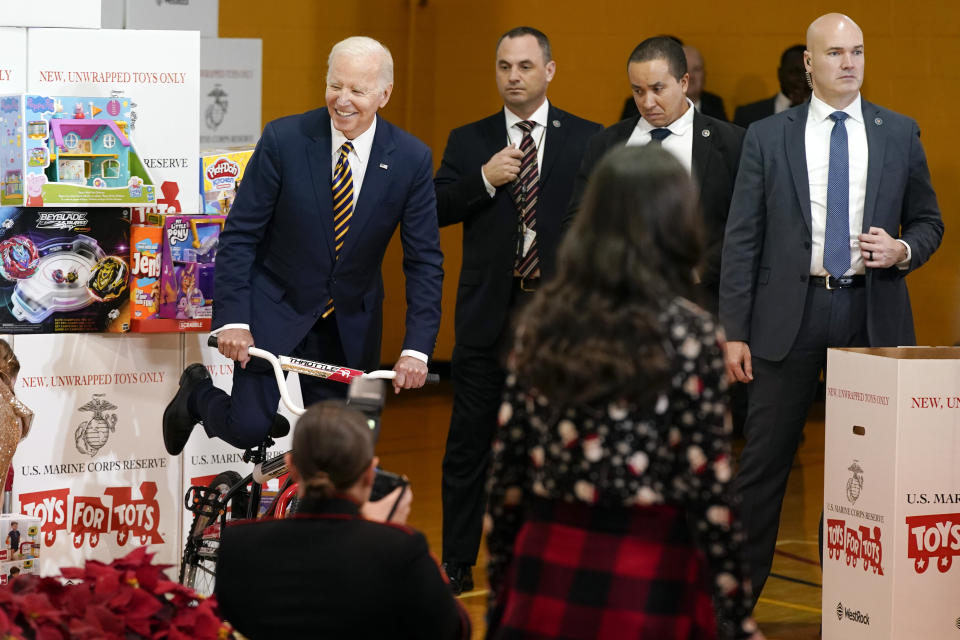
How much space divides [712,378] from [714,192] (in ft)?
7.68

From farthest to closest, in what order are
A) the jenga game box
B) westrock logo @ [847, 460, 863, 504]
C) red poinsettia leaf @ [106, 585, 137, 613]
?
the jenga game box, westrock logo @ [847, 460, 863, 504], red poinsettia leaf @ [106, 585, 137, 613]

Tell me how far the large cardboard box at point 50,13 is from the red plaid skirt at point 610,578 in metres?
2.70

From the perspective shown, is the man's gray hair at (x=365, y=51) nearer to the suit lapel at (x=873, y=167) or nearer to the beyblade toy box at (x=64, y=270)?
the beyblade toy box at (x=64, y=270)

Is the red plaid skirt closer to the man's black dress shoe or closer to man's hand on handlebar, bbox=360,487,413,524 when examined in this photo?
man's hand on handlebar, bbox=360,487,413,524

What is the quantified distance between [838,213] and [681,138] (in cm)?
61

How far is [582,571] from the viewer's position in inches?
76.7

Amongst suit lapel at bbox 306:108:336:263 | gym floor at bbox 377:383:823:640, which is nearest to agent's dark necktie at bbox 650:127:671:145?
suit lapel at bbox 306:108:336:263

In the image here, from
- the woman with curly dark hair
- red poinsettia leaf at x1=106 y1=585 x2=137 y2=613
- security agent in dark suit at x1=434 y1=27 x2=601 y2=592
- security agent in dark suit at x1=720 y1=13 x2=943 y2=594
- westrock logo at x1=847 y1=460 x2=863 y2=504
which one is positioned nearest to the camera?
the woman with curly dark hair

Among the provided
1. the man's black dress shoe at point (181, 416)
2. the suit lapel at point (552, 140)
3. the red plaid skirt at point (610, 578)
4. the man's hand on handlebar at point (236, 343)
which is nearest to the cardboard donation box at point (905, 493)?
the suit lapel at point (552, 140)

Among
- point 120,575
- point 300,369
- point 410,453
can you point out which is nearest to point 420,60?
point 410,453

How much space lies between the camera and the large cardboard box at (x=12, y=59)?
401cm

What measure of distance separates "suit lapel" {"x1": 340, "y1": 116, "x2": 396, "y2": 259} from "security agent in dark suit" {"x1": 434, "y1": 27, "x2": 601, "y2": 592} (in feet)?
2.08

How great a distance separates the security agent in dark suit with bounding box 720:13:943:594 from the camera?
3.83m

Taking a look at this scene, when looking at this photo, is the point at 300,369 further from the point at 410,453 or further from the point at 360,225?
the point at 410,453
